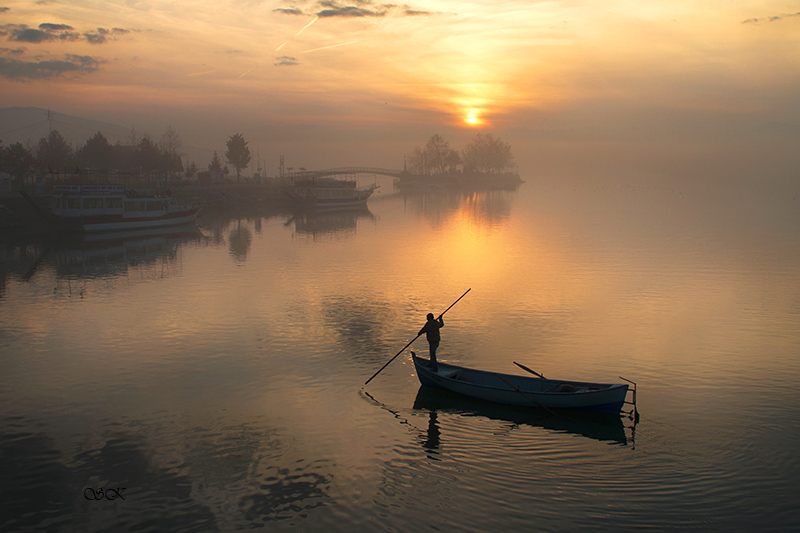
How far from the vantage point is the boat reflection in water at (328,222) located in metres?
66.0

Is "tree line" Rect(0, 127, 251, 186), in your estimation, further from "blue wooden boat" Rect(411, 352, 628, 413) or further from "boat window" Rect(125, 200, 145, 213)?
"blue wooden boat" Rect(411, 352, 628, 413)

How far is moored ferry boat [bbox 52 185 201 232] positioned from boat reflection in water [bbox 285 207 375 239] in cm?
1485

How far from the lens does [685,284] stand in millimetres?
35031

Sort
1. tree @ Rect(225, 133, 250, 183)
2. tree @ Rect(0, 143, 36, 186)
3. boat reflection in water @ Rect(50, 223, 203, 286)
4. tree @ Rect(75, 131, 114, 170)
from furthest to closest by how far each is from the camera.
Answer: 1. tree @ Rect(225, 133, 250, 183)
2. tree @ Rect(75, 131, 114, 170)
3. tree @ Rect(0, 143, 36, 186)
4. boat reflection in water @ Rect(50, 223, 203, 286)

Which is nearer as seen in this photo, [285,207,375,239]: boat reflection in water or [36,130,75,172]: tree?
[285,207,375,239]: boat reflection in water

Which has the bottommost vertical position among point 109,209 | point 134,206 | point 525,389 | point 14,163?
point 525,389

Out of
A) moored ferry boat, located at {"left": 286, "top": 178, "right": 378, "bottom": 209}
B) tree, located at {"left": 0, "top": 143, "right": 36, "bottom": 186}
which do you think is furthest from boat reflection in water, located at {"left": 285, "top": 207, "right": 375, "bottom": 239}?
tree, located at {"left": 0, "top": 143, "right": 36, "bottom": 186}

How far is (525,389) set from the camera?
54.0 ft

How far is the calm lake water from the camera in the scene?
38.9 feet

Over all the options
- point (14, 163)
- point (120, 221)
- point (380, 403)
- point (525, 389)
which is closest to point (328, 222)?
point (120, 221)

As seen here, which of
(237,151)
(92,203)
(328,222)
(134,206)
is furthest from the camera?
(237,151)

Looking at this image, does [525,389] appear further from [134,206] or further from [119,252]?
[134,206]

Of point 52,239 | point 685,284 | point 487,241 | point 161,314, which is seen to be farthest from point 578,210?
point 161,314

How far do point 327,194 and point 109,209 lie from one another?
44.2m
